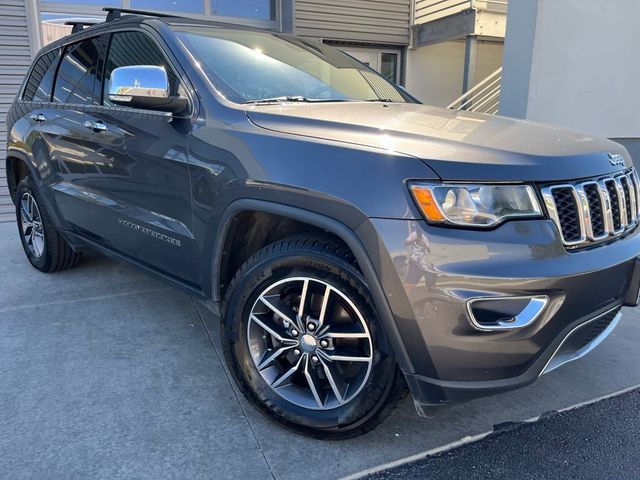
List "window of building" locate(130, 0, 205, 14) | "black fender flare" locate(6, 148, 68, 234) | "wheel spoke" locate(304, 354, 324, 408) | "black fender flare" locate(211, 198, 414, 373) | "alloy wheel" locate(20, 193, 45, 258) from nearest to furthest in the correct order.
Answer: "black fender flare" locate(211, 198, 414, 373), "wheel spoke" locate(304, 354, 324, 408), "black fender flare" locate(6, 148, 68, 234), "alloy wheel" locate(20, 193, 45, 258), "window of building" locate(130, 0, 205, 14)

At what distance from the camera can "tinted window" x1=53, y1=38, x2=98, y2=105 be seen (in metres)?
3.51

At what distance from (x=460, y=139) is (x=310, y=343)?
106 cm

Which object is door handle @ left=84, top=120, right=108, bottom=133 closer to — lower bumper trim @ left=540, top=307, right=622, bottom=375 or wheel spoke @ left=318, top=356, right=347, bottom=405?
wheel spoke @ left=318, top=356, right=347, bottom=405

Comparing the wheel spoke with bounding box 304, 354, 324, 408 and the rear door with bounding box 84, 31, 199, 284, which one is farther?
the rear door with bounding box 84, 31, 199, 284

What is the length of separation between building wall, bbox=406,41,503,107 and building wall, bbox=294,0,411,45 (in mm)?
Result: 556

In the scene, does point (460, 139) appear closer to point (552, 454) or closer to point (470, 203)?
point (470, 203)

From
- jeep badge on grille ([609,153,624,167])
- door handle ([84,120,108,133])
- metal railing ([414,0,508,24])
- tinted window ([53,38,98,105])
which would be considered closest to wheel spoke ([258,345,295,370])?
jeep badge on grille ([609,153,624,167])

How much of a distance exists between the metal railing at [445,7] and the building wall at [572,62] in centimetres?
297

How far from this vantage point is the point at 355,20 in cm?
925

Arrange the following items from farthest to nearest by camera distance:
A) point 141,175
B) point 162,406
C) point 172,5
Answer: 1. point 172,5
2. point 141,175
3. point 162,406

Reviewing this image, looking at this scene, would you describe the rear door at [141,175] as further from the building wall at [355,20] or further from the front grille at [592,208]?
the building wall at [355,20]

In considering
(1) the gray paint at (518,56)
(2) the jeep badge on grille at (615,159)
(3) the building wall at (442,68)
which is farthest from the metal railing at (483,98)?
(2) the jeep badge on grille at (615,159)

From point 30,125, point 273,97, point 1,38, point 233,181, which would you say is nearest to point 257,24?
point 1,38

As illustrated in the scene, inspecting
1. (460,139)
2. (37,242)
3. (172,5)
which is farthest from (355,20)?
(460,139)
